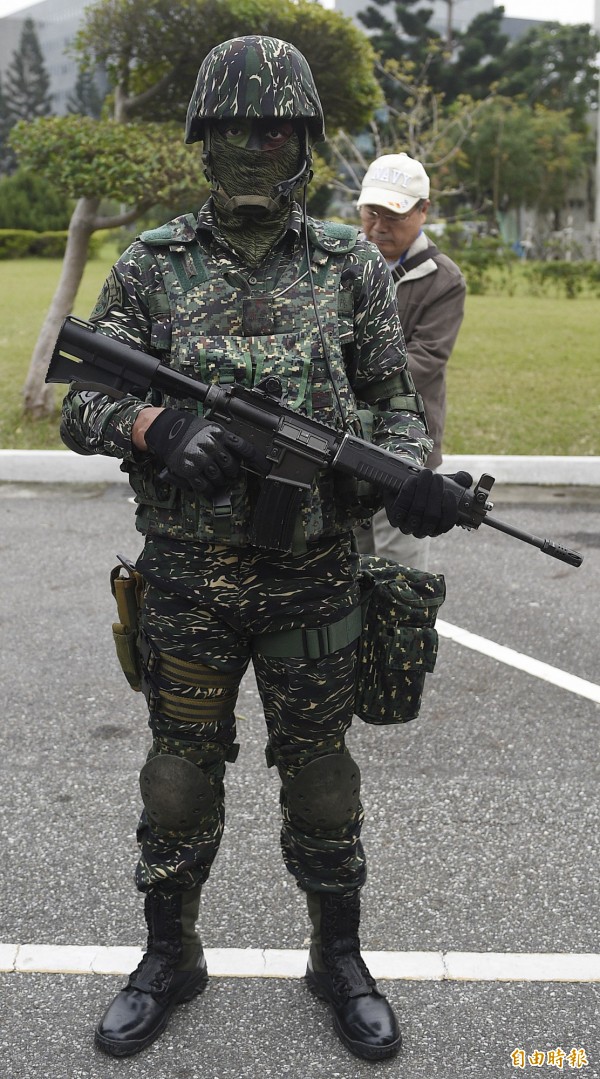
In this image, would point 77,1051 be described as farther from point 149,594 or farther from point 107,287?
point 107,287

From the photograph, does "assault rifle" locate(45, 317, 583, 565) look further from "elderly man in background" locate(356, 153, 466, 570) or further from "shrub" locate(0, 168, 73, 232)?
"shrub" locate(0, 168, 73, 232)

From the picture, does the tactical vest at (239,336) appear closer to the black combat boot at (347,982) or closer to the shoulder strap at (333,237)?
the shoulder strap at (333,237)

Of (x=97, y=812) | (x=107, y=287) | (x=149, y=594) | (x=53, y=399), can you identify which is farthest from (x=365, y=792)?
(x=53, y=399)

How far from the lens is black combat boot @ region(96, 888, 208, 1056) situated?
7.79 ft

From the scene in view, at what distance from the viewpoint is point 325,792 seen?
2.38 m

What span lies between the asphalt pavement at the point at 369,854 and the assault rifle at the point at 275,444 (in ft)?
3.68

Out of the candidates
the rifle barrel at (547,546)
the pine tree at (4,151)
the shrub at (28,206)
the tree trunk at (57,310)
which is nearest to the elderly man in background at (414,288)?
the rifle barrel at (547,546)

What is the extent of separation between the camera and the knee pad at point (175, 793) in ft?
7.71

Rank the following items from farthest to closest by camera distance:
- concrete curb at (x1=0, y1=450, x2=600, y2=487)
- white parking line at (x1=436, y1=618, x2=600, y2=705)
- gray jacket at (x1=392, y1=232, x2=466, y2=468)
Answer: concrete curb at (x1=0, y1=450, x2=600, y2=487), white parking line at (x1=436, y1=618, x2=600, y2=705), gray jacket at (x1=392, y1=232, x2=466, y2=468)

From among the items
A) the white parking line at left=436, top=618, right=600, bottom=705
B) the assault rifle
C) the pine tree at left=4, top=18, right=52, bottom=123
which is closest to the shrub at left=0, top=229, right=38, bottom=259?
the white parking line at left=436, top=618, right=600, bottom=705

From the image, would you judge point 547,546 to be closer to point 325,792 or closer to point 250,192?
point 325,792

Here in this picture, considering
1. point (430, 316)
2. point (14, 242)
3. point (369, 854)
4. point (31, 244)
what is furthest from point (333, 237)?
point (31, 244)

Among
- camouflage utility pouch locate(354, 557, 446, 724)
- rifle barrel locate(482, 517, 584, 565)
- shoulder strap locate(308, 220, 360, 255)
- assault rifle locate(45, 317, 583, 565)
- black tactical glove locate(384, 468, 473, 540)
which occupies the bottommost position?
camouflage utility pouch locate(354, 557, 446, 724)

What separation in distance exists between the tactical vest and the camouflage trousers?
0.29ft
